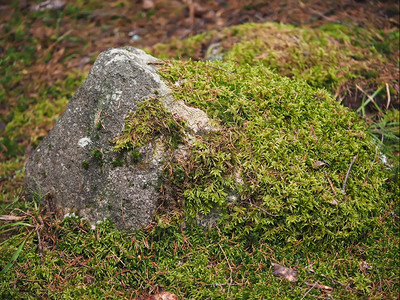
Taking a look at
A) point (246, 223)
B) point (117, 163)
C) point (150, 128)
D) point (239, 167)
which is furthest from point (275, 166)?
point (117, 163)

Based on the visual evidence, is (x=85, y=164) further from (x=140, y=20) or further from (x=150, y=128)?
(x=140, y=20)

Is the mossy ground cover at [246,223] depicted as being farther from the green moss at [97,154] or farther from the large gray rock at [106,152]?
the green moss at [97,154]

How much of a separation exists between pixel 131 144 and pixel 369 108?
3.07m

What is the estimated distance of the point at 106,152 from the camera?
2943 millimetres

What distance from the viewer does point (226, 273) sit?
272 centimetres

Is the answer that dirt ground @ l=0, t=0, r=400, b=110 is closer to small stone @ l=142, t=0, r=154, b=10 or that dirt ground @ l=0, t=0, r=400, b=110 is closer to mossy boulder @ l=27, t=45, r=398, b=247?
small stone @ l=142, t=0, r=154, b=10

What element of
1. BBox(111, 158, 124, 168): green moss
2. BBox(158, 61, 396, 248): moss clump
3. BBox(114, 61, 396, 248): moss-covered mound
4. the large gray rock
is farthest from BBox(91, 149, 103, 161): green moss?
BBox(158, 61, 396, 248): moss clump

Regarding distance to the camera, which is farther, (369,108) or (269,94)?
(369,108)

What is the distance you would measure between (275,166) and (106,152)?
5.06ft

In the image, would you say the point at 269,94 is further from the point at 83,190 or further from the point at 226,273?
the point at 83,190

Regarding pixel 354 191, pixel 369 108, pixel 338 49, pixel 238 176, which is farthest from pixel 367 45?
pixel 238 176

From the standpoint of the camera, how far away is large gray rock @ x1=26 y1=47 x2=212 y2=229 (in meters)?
2.85

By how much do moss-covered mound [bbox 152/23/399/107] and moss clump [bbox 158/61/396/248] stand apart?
0.83 metres

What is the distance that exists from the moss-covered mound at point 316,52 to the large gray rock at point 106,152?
100cm
